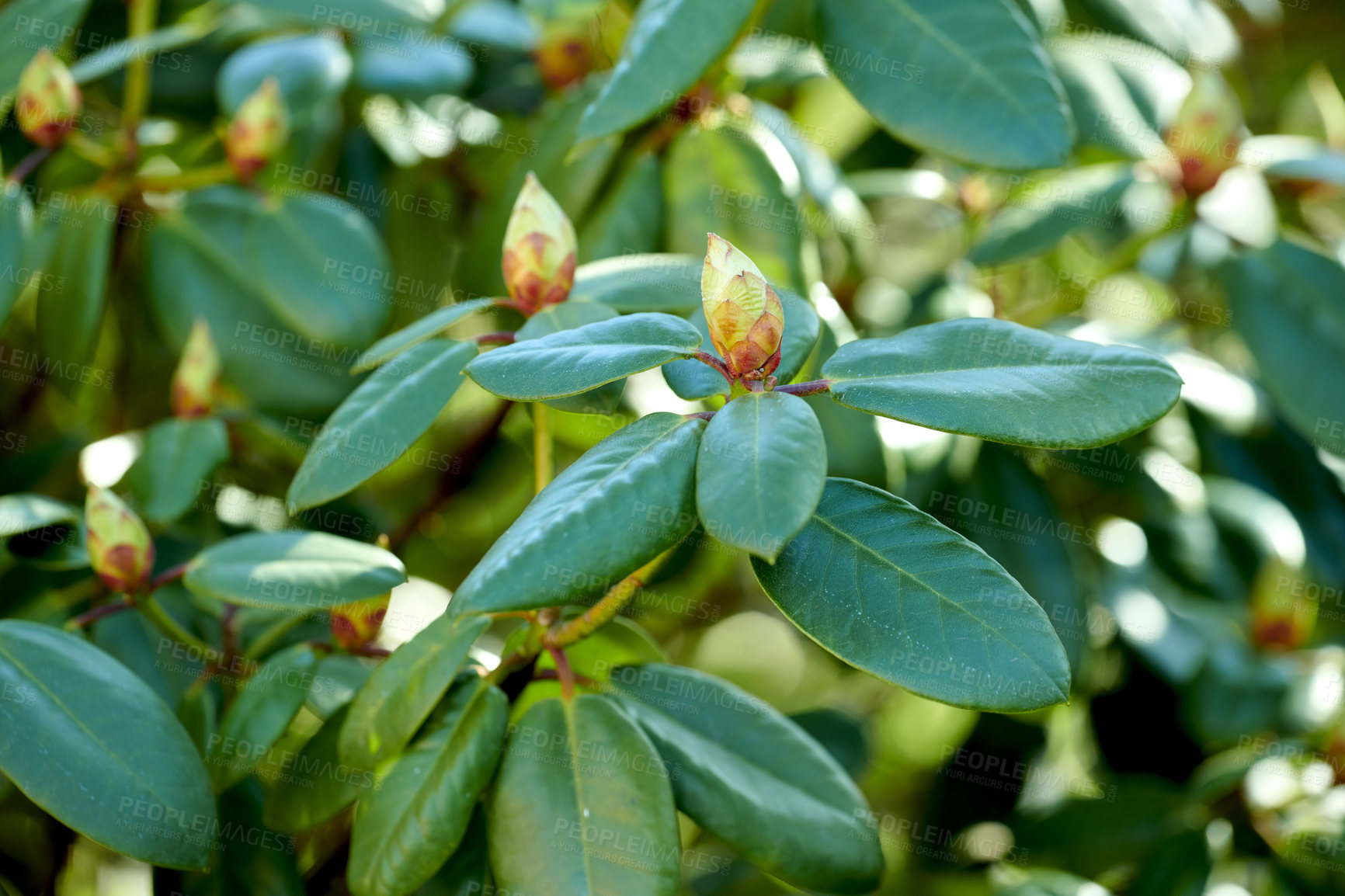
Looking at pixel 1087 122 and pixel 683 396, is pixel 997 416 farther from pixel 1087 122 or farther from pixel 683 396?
pixel 1087 122

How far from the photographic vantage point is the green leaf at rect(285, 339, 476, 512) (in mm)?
631

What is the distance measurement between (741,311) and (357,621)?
0.43 m

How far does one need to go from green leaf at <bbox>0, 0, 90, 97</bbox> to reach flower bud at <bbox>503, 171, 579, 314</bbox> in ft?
2.14

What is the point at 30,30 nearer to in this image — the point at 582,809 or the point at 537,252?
the point at 537,252

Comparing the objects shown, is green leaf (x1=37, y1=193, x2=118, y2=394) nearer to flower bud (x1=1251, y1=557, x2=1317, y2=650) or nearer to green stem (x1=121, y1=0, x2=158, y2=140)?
green stem (x1=121, y1=0, x2=158, y2=140)

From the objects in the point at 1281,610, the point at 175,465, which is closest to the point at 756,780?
the point at 175,465

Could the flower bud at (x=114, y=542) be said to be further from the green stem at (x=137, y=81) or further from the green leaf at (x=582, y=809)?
the green stem at (x=137, y=81)

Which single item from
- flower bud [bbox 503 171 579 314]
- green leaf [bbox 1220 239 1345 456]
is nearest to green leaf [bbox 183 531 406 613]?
flower bud [bbox 503 171 579 314]

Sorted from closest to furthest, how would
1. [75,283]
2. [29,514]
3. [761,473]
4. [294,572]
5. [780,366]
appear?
1. [761,473]
2. [780,366]
3. [294,572]
4. [29,514]
5. [75,283]

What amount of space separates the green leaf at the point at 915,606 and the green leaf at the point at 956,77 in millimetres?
376

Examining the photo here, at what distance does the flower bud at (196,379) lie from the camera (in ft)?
3.28

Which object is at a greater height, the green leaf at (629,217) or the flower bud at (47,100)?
the flower bud at (47,100)

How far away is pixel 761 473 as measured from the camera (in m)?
0.50

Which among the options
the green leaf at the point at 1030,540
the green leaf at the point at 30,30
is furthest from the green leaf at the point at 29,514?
the green leaf at the point at 1030,540
